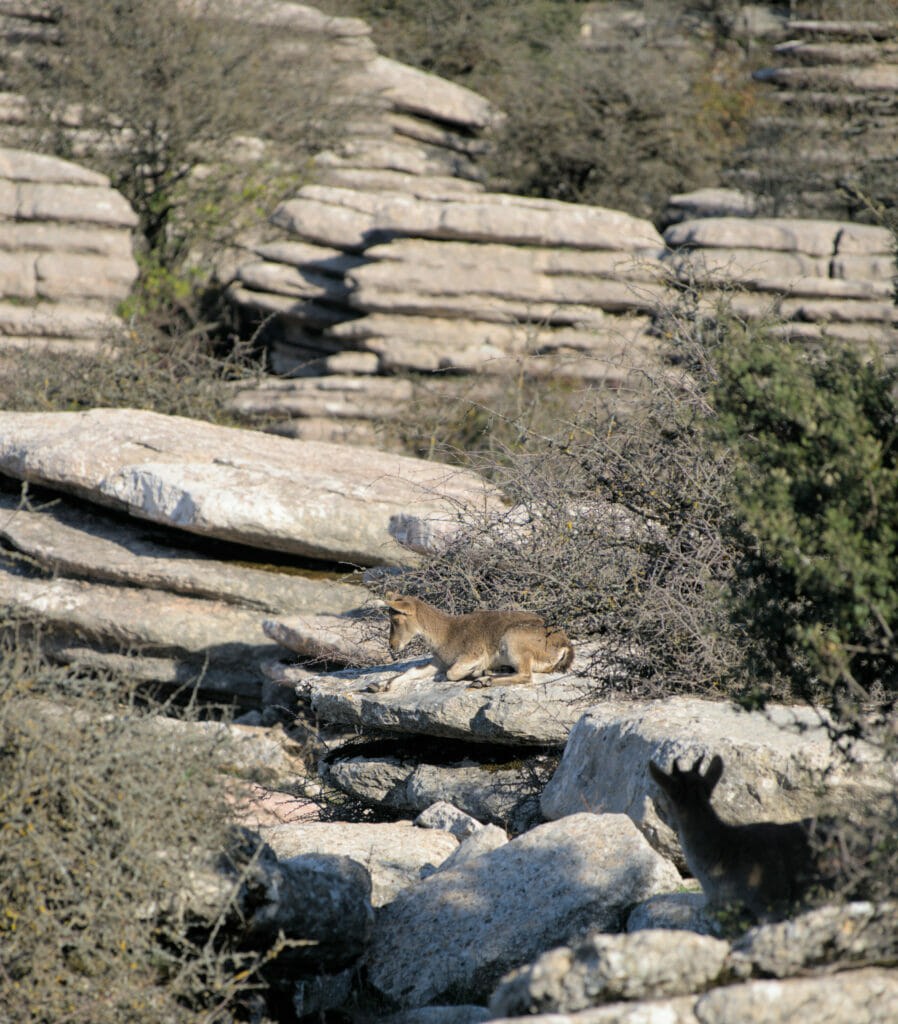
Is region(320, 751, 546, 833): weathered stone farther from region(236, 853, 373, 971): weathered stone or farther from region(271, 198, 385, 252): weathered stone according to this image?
region(271, 198, 385, 252): weathered stone

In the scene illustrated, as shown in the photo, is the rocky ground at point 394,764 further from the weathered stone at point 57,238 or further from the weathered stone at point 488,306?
the weathered stone at point 57,238

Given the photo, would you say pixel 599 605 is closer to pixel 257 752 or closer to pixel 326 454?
pixel 257 752

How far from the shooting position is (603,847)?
18.1 feet

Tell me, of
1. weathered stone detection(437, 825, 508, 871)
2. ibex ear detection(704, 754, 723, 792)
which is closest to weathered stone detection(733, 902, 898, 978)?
ibex ear detection(704, 754, 723, 792)

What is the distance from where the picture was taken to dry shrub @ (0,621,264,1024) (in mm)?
4242

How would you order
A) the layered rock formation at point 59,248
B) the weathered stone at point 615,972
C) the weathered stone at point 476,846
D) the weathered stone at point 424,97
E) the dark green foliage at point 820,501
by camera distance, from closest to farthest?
the weathered stone at point 615,972, the dark green foliage at point 820,501, the weathered stone at point 476,846, the layered rock formation at point 59,248, the weathered stone at point 424,97

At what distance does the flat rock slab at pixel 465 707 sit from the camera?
713 centimetres

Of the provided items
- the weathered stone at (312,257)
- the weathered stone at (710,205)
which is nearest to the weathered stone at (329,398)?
the weathered stone at (312,257)

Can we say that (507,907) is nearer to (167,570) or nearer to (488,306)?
(167,570)

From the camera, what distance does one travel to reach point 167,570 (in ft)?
36.1

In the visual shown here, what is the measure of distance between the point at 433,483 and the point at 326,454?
1.65 m

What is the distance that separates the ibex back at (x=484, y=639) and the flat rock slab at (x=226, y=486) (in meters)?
2.55

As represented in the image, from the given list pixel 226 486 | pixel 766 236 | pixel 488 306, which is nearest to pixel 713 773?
pixel 226 486

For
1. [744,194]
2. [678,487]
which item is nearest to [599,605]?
[678,487]
